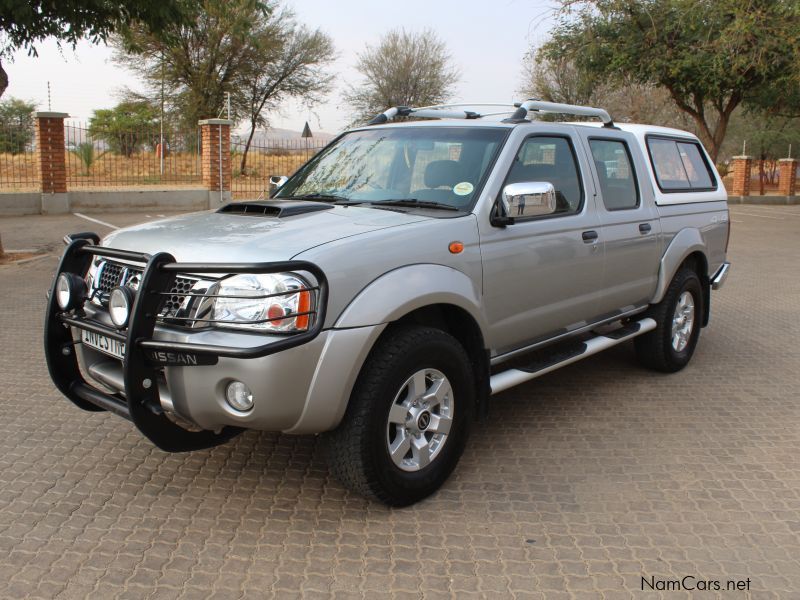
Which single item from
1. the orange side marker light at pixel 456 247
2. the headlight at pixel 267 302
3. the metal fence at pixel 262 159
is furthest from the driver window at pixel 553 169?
the metal fence at pixel 262 159

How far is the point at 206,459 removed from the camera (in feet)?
14.4

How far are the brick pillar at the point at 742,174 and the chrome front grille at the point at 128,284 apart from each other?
34008 millimetres

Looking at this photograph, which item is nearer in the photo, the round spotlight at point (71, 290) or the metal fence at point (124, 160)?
the round spotlight at point (71, 290)

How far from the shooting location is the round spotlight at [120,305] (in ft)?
11.1

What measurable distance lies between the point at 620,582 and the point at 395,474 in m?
1.08

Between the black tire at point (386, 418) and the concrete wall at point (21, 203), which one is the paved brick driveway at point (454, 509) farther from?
the concrete wall at point (21, 203)

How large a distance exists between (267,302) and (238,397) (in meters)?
0.42

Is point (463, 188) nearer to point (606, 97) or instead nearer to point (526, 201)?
point (526, 201)

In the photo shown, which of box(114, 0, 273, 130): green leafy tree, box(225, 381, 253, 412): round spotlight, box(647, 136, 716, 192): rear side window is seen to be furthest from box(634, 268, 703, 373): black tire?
box(114, 0, 273, 130): green leafy tree

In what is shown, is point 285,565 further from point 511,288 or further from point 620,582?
point 511,288

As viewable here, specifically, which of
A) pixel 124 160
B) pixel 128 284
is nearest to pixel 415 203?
pixel 128 284

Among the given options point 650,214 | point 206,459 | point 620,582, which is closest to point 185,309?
point 206,459

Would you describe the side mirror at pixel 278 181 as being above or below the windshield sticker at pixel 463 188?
above
